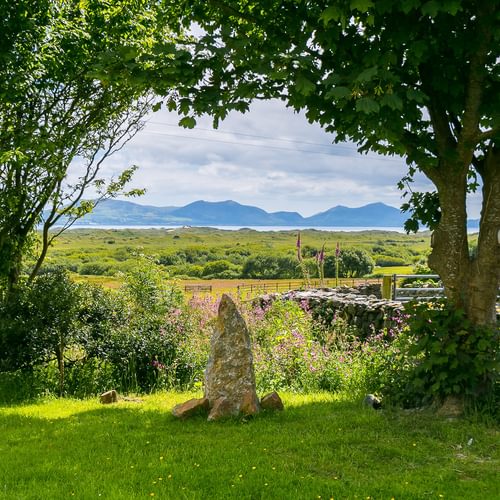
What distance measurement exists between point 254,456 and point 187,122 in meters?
3.51

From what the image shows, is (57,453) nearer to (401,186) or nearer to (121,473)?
(121,473)

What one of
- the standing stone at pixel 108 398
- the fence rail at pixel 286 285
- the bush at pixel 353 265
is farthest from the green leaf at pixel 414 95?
the bush at pixel 353 265

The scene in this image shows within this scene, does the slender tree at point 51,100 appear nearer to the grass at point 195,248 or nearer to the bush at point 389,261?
the grass at point 195,248

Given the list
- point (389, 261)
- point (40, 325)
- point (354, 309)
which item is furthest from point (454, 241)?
point (389, 261)

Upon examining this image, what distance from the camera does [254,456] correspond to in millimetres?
5133

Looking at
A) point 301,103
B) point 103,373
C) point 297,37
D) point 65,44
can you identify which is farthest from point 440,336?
point 65,44

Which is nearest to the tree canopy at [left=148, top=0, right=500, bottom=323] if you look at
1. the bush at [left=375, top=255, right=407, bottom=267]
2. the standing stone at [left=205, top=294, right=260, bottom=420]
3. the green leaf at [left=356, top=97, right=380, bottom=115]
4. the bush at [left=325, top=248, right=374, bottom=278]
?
the green leaf at [left=356, top=97, right=380, bottom=115]

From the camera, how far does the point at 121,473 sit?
15.6 ft

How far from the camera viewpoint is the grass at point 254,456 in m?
4.38

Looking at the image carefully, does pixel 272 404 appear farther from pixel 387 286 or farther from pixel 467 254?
pixel 387 286

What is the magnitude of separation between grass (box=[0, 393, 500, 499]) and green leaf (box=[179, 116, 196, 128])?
340 cm

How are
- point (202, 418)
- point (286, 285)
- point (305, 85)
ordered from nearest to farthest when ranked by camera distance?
point (305, 85)
point (202, 418)
point (286, 285)

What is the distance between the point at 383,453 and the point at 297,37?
4.51m

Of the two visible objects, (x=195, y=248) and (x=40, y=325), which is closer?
(x=40, y=325)
